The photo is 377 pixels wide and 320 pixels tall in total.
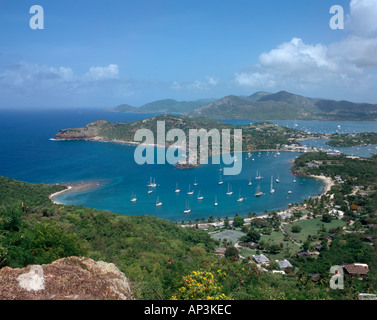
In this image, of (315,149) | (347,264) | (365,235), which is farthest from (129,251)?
(315,149)

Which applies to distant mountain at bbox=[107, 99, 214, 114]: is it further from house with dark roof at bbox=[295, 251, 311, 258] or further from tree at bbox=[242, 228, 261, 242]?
house with dark roof at bbox=[295, 251, 311, 258]

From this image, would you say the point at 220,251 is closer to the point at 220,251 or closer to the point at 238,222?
the point at 220,251

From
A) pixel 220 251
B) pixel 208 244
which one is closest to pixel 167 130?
pixel 208 244

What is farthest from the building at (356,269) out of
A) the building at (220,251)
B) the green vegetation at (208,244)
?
the building at (220,251)

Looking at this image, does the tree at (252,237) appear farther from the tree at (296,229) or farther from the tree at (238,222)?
the tree at (296,229)

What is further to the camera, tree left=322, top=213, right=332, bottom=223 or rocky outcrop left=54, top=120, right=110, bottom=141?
rocky outcrop left=54, top=120, right=110, bottom=141

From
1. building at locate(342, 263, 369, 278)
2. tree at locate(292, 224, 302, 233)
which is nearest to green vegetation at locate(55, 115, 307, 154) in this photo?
tree at locate(292, 224, 302, 233)
